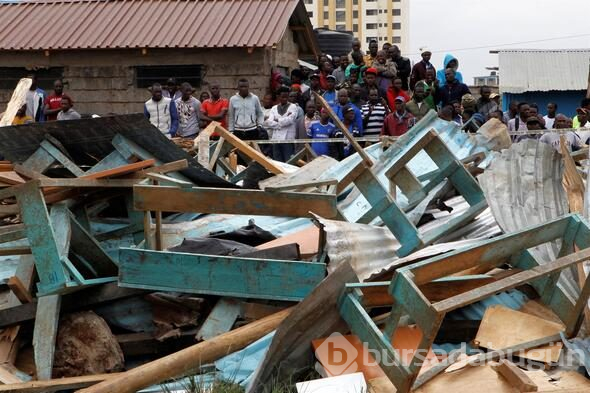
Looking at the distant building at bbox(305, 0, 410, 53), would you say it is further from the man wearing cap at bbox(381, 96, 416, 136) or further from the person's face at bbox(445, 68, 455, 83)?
the man wearing cap at bbox(381, 96, 416, 136)

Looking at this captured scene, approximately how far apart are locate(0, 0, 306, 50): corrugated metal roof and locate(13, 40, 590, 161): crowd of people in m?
3.13

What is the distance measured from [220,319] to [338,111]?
6957 millimetres

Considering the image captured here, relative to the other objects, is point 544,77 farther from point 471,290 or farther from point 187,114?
point 471,290

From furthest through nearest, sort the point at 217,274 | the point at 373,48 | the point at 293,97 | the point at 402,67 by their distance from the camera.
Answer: the point at 373,48, the point at 402,67, the point at 293,97, the point at 217,274

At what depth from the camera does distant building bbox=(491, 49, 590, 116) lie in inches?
1150

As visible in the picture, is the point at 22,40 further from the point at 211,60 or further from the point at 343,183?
the point at 343,183

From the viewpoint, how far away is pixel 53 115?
12.9 meters

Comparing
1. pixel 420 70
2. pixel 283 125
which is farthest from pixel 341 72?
pixel 283 125

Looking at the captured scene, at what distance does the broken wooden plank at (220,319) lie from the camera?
5.16m

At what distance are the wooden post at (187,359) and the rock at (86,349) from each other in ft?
1.15

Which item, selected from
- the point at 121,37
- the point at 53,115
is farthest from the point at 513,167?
the point at 121,37

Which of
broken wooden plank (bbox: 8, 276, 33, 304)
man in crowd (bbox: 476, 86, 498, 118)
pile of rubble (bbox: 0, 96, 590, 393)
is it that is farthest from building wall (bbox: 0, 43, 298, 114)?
broken wooden plank (bbox: 8, 276, 33, 304)

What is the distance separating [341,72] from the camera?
14570 millimetres

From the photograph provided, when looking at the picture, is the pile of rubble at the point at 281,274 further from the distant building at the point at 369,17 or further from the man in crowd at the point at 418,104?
the distant building at the point at 369,17
